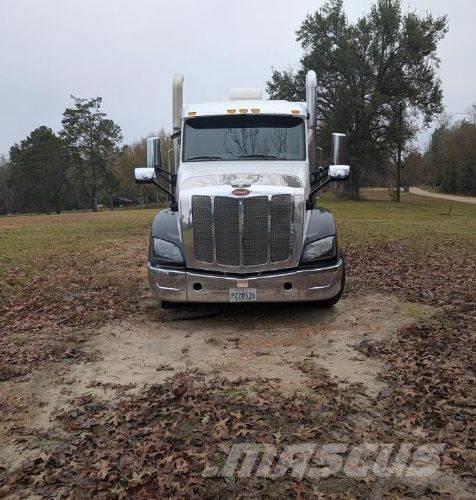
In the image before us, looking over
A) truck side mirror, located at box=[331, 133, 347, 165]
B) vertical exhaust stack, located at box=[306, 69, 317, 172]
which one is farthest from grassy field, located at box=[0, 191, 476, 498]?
vertical exhaust stack, located at box=[306, 69, 317, 172]

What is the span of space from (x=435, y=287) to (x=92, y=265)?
7492 millimetres

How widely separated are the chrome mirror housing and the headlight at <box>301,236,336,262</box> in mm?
1231

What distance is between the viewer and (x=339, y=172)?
7.38 metres

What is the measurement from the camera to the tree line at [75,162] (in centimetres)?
6475

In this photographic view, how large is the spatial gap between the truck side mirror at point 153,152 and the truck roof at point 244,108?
68 centimetres

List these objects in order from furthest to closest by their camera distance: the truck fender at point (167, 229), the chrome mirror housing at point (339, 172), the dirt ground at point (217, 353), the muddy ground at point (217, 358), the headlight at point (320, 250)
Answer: the chrome mirror housing at point (339, 172), the truck fender at point (167, 229), the headlight at point (320, 250), the dirt ground at point (217, 353), the muddy ground at point (217, 358)

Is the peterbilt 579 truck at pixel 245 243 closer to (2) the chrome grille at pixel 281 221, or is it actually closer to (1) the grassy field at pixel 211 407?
(2) the chrome grille at pixel 281 221

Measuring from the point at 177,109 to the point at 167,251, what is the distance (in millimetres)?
3309

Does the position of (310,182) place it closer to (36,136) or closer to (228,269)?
(228,269)

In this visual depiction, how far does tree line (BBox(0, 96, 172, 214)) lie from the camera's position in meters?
64.8

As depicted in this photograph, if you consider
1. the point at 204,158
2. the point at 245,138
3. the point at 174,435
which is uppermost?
the point at 245,138

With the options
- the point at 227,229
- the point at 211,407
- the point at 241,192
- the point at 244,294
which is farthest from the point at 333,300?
the point at 211,407

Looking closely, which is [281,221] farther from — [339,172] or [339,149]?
[339,149]

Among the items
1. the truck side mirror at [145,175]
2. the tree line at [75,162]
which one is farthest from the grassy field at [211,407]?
the tree line at [75,162]
